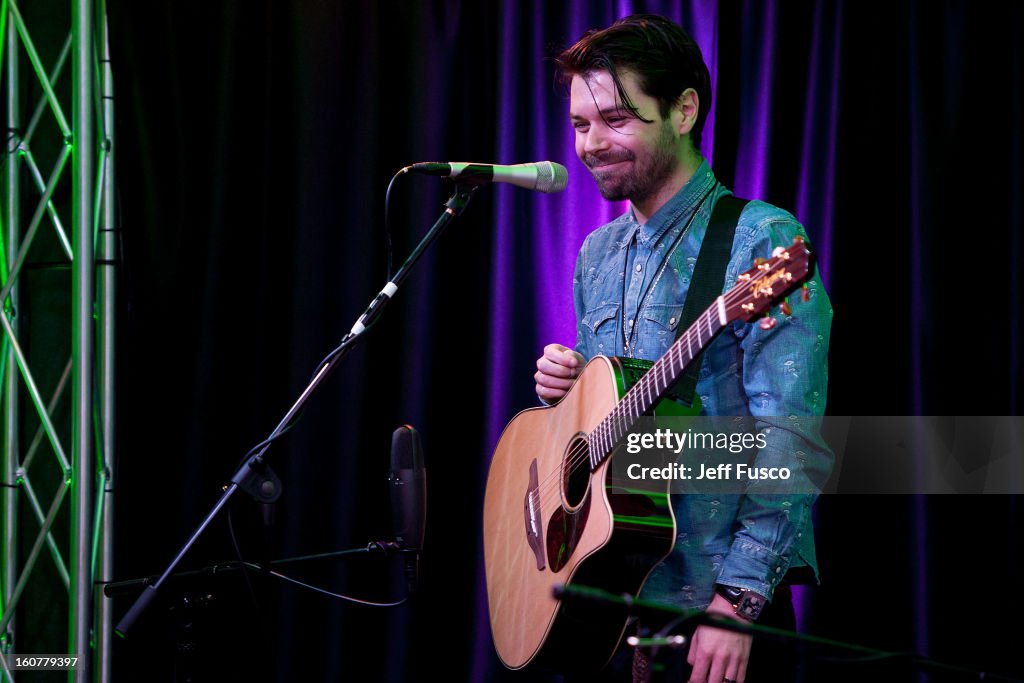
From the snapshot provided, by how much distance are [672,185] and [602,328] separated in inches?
14.7

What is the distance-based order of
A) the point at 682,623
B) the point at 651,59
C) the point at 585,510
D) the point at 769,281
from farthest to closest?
the point at 651,59, the point at 585,510, the point at 769,281, the point at 682,623

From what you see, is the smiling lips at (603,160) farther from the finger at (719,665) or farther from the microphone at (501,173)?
the finger at (719,665)

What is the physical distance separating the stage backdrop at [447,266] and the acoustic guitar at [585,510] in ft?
2.73

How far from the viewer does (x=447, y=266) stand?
3242 millimetres

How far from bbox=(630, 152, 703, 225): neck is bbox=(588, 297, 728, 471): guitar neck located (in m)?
0.50

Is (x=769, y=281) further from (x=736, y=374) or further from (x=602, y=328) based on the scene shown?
(x=602, y=328)

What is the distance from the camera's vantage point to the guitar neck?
1665mm

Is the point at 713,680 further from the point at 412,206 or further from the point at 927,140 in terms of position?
the point at 412,206

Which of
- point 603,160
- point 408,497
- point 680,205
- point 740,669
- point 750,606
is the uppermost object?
point 603,160

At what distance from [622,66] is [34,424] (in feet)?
8.65

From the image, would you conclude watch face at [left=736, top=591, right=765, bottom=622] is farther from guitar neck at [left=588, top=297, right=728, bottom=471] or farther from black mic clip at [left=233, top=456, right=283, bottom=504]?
black mic clip at [left=233, top=456, right=283, bottom=504]

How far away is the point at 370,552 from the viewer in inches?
84.2

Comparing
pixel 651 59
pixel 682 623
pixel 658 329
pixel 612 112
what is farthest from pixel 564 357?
pixel 682 623

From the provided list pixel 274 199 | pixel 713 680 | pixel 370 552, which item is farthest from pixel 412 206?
pixel 713 680
